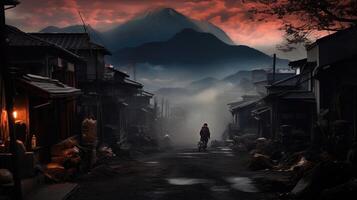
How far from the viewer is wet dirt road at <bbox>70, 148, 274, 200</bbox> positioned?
17047 millimetres

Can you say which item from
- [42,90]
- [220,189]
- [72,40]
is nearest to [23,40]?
[42,90]

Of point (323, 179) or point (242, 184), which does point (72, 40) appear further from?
point (323, 179)

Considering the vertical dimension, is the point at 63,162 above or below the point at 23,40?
below

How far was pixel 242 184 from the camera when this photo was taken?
19484 mm

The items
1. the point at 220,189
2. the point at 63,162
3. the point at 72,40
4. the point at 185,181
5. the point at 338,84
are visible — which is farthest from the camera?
the point at 72,40

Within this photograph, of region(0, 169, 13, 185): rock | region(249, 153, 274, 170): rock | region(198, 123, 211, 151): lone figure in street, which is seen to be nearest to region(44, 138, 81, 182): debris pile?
region(0, 169, 13, 185): rock

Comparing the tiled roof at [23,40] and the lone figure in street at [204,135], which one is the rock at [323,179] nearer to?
the tiled roof at [23,40]

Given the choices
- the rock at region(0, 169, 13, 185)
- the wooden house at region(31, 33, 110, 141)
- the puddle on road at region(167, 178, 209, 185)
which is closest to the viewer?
the rock at region(0, 169, 13, 185)

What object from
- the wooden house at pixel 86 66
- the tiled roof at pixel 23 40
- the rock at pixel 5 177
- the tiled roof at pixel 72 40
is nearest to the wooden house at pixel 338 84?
the rock at pixel 5 177

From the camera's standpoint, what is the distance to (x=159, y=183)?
20.0 meters

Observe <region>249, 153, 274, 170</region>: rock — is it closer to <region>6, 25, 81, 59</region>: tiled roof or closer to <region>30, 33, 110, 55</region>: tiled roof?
<region>6, 25, 81, 59</region>: tiled roof

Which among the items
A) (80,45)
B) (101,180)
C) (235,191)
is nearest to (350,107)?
(235,191)

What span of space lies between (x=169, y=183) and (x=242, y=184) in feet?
9.75

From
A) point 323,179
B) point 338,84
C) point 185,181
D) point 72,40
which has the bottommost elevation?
point 185,181
